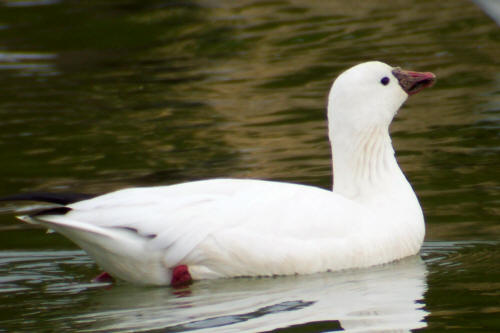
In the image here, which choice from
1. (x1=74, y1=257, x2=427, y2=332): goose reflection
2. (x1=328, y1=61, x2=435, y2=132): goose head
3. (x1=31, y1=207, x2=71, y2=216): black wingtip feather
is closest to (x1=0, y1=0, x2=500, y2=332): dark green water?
(x1=74, y1=257, x2=427, y2=332): goose reflection

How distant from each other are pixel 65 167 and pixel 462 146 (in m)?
3.41

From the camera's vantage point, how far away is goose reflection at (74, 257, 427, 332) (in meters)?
6.32

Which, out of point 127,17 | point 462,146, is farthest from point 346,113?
point 127,17

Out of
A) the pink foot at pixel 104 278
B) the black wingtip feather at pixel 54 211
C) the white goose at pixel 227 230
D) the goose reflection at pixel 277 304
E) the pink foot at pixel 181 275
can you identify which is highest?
the black wingtip feather at pixel 54 211

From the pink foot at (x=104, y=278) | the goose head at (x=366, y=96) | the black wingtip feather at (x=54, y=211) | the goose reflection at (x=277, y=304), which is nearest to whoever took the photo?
the goose reflection at (x=277, y=304)

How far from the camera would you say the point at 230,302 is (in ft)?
22.3

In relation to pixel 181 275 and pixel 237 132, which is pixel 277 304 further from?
pixel 237 132

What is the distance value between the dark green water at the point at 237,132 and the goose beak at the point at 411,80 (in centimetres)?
97

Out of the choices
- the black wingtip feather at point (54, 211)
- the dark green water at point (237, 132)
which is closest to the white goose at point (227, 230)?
the black wingtip feather at point (54, 211)

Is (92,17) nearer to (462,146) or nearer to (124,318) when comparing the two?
(462,146)

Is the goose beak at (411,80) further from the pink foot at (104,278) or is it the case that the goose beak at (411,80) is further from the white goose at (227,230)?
the pink foot at (104,278)

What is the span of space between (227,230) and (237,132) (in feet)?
15.8

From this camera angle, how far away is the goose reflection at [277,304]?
20.7ft

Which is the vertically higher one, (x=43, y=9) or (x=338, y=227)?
(x=43, y=9)
